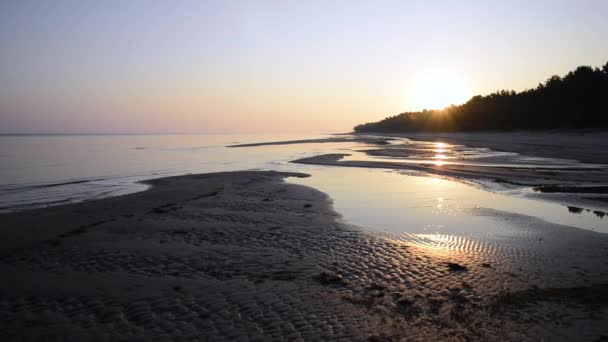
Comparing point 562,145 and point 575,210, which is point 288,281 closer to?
point 575,210

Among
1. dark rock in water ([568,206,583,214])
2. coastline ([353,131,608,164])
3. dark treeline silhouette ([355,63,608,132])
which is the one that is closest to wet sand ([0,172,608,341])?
dark rock in water ([568,206,583,214])

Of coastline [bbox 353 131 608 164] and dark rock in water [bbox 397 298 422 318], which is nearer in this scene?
dark rock in water [bbox 397 298 422 318]

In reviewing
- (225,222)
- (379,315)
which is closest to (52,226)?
(225,222)

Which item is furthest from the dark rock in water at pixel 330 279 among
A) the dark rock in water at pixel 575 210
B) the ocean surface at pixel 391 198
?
the dark rock in water at pixel 575 210

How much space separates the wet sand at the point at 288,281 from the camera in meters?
5.22

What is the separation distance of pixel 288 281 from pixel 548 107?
81.1 m

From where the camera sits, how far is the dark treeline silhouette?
208ft

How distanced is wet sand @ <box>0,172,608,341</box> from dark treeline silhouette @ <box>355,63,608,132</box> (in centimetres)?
6609

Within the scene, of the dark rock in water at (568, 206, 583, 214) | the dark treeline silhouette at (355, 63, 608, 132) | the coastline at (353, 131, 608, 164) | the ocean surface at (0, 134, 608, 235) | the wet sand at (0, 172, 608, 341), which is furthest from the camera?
the dark treeline silhouette at (355, 63, 608, 132)

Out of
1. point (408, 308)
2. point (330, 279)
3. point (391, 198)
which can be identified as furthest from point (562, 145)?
point (408, 308)

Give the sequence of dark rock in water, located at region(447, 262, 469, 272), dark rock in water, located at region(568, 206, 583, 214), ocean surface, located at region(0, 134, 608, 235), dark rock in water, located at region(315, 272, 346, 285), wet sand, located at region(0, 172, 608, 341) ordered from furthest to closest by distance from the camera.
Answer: dark rock in water, located at region(568, 206, 583, 214) → ocean surface, located at region(0, 134, 608, 235) → dark rock in water, located at region(447, 262, 469, 272) → dark rock in water, located at region(315, 272, 346, 285) → wet sand, located at region(0, 172, 608, 341)

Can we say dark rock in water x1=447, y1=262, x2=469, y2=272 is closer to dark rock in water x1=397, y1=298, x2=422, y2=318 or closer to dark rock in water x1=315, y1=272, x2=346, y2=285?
dark rock in water x1=397, y1=298, x2=422, y2=318

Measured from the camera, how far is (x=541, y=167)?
2348cm

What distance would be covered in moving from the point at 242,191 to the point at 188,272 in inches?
368
